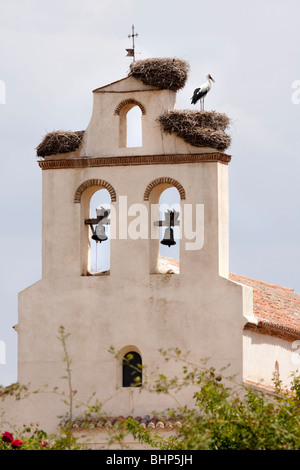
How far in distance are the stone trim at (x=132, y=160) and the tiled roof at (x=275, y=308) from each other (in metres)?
3.12

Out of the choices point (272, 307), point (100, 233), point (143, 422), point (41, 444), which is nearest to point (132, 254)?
point (100, 233)

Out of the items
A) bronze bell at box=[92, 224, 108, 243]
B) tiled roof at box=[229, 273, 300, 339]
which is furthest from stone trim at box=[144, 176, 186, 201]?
tiled roof at box=[229, 273, 300, 339]

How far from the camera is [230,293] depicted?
80.4ft

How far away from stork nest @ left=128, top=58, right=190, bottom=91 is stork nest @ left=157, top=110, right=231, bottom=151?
0.56 metres

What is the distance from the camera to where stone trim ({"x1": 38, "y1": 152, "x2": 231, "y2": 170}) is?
2491 cm

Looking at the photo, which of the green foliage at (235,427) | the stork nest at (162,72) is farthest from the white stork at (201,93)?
the green foliage at (235,427)

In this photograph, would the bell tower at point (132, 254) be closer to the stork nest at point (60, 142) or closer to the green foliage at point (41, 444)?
the stork nest at point (60, 142)

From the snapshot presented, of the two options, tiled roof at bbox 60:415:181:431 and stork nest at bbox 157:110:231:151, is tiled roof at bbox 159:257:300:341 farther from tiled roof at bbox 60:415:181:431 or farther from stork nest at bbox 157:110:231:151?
stork nest at bbox 157:110:231:151

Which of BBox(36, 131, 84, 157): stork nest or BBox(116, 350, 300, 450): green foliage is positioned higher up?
BBox(36, 131, 84, 157): stork nest

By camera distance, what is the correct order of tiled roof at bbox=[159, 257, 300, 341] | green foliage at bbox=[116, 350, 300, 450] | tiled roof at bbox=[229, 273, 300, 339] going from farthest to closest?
tiled roof at bbox=[229, 273, 300, 339], tiled roof at bbox=[159, 257, 300, 341], green foliage at bbox=[116, 350, 300, 450]

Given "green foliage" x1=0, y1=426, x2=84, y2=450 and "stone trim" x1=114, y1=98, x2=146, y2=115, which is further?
"stone trim" x1=114, y1=98, x2=146, y2=115

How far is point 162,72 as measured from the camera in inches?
993

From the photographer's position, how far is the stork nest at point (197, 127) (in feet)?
81.9
